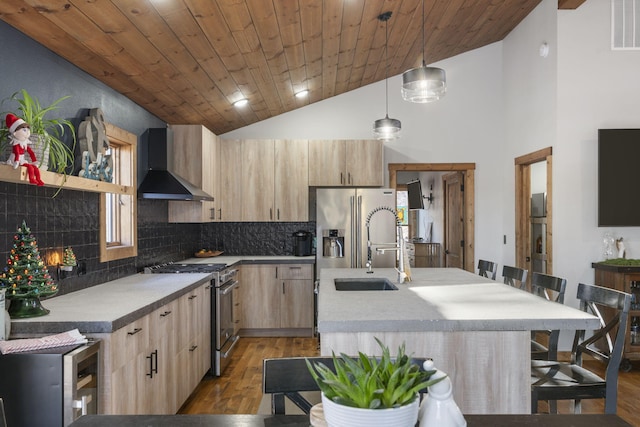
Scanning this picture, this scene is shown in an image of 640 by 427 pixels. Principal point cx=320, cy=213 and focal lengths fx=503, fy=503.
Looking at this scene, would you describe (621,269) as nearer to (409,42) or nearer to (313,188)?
(409,42)

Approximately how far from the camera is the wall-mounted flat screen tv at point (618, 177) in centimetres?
475

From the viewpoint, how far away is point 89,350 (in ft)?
7.16

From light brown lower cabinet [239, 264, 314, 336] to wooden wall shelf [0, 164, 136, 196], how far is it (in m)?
2.45

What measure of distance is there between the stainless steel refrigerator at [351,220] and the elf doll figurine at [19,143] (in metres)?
3.69

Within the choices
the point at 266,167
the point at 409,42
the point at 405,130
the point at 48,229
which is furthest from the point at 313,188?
the point at 48,229

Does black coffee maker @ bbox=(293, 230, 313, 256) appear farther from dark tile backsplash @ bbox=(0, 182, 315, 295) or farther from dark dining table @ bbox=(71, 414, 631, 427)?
dark dining table @ bbox=(71, 414, 631, 427)

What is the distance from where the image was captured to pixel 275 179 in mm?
6035

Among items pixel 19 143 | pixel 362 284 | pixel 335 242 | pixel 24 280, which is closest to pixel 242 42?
pixel 19 143

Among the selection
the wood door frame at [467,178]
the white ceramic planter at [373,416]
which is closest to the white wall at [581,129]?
the wood door frame at [467,178]

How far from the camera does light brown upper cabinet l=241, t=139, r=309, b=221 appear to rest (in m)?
6.02

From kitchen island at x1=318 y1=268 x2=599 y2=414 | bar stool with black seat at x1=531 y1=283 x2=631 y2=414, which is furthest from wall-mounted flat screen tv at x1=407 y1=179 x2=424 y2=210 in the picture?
kitchen island at x1=318 y1=268 x2=599 y2=414

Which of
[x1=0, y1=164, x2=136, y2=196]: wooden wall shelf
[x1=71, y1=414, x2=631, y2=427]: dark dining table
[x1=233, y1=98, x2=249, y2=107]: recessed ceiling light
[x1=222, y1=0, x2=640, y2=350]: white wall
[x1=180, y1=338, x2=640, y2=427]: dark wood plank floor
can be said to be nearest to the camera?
[x1=71, y1=414, x2=631, y2=427]: dark dining table

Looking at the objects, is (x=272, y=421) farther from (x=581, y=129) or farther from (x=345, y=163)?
(x=345, y=163)

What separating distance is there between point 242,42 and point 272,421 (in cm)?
300
